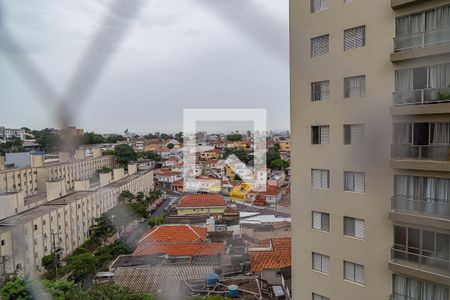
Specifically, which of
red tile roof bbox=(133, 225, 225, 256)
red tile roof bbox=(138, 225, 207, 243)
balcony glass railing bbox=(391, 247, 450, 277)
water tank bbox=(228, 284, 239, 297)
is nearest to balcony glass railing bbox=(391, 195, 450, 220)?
balcony glass railing bbox=(391, 247, 450, 277)

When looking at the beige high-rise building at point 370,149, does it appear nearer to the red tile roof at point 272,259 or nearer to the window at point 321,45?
the window at point 321,45

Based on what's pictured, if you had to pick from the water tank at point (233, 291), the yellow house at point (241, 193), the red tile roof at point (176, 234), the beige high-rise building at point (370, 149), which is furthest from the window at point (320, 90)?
the yellow house at point (241, 193)

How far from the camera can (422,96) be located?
5.41 ft

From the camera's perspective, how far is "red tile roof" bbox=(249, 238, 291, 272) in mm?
4469

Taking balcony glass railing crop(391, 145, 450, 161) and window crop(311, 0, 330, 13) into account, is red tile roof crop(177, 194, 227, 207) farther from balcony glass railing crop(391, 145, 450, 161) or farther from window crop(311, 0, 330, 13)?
balcony glass railing crop(391, 145, 450, 161)

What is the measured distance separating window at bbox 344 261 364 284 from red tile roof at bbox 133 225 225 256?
337 cm

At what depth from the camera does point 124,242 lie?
6648 mm

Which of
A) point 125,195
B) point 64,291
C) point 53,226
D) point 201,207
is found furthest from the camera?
point 201,207

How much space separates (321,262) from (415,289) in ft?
1.80

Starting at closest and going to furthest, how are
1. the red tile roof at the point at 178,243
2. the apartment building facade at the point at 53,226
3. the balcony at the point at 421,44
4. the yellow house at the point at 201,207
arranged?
1. the balcony at the point at 421,44
2. the apartment building facade at the point at 53,226
3. the red tile roof at the point at 178,243
4. the yellow house at the point at 201,207

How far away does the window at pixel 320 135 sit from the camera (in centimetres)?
208

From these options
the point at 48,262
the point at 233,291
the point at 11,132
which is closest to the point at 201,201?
the point at 48,262

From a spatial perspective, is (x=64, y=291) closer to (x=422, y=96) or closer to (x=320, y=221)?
(x=320, y=221)

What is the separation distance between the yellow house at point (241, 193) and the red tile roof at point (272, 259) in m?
5.74
